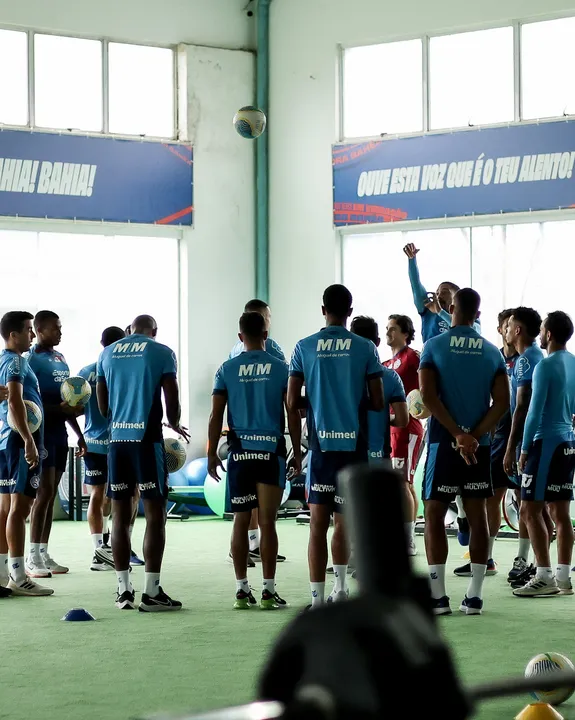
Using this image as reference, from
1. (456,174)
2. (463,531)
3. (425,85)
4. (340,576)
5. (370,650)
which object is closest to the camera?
(370,650)

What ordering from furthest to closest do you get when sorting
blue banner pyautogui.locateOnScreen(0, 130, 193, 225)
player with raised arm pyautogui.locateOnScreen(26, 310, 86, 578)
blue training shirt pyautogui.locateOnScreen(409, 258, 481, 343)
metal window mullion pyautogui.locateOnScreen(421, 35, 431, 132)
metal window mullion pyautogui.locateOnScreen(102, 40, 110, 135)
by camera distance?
metal window mullion pyautogui.locateOnScreen(102, 40, 110, 135) → metal window mullion pyautogui.locateOnScreen(421, 35, 431, 132) → blue banner pyautogui.locateOnScreen(0, 130, 193, 225) → blue training shirt pyautogui.locateOnScreen(409, 258, 481, 343) → player with raised arm pyautogui.locateOnScreen(26, 310, 86, 578)

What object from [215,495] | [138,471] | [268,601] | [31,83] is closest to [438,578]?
[268,601]

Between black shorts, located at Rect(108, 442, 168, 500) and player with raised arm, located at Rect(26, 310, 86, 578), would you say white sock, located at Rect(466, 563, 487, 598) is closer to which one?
black shorts, located at Rect(108, 442, 168, 500)

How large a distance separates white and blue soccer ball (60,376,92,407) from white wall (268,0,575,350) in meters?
5.94

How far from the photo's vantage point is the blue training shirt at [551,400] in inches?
254

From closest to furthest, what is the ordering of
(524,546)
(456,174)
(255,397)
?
(255,397)
(524,546)
(456,174)

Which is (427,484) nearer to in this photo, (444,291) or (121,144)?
(444,291)

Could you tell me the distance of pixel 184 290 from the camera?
13.2m

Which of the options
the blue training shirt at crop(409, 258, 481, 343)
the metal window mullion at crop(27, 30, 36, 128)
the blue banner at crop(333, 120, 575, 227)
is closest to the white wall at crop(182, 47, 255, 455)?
the blue banner at crop(333, 120, 575, 227)

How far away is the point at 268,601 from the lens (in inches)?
238

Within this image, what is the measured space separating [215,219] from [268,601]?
7.86 metres

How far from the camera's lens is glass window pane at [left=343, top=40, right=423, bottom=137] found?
12586 mm

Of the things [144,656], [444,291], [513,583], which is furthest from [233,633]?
[444,291]

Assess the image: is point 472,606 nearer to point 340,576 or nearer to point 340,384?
point 340,576
